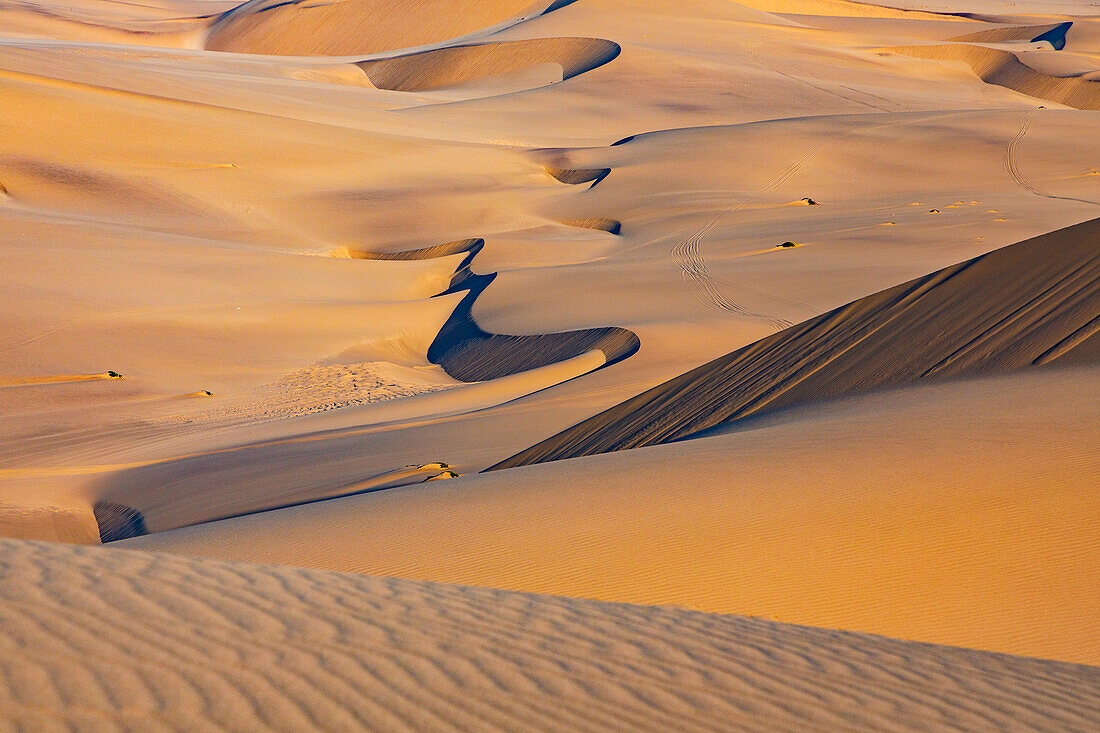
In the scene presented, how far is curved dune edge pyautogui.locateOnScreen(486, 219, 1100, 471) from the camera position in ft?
23.3

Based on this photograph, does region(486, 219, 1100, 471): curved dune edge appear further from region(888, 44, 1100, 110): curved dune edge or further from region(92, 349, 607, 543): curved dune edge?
region(888, 44, 1100, 110): curved dune edge

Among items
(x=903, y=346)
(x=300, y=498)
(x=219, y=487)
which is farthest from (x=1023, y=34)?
(x=300, y=498)

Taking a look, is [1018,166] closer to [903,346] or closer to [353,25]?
[903,346]

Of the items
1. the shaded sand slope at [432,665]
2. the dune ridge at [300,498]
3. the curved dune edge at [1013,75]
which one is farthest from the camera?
the curved dune edge at [1013,75]

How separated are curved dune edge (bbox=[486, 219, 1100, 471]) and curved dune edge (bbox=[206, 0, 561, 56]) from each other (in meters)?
51.6

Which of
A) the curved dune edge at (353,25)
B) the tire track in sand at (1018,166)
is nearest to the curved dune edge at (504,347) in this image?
the tire track in sand at (1018,166)

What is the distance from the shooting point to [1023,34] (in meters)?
55.0

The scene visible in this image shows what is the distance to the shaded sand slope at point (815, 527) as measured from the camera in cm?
423

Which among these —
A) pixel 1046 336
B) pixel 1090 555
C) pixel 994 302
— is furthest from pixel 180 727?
pixel 994 302

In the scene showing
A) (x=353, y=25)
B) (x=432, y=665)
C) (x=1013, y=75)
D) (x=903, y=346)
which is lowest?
(x=903, y=346)

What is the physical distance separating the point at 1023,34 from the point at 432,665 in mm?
60485

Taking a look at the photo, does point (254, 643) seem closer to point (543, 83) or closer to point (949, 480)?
point (949, 480)

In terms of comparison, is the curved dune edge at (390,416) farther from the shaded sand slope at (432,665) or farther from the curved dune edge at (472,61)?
the curved dune edge at (472,61)

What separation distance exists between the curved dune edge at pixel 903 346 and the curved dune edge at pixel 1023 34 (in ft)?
167
